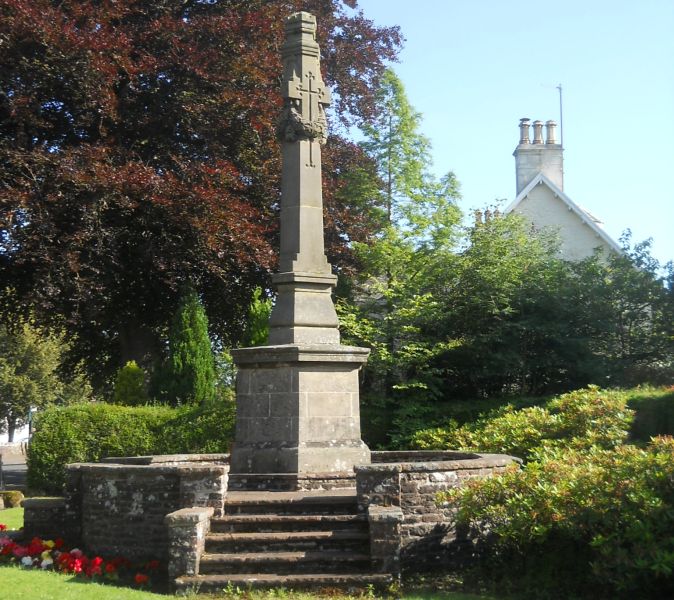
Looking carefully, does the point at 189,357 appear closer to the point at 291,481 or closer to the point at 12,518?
the point at 12,518

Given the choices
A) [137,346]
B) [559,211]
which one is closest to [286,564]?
[137,346]

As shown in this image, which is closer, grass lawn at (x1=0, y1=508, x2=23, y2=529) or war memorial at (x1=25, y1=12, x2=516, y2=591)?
war memorial at (x1=25, y1=12, x2=516, y2=591)


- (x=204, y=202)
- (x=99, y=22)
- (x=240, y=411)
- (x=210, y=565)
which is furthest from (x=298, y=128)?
(x=99, y=22)

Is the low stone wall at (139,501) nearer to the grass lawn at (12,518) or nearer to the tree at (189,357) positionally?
the grass lawn at (12,518)

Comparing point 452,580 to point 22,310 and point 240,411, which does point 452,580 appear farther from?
point 22,310

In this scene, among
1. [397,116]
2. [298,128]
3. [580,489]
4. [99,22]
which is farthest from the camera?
[397,116]

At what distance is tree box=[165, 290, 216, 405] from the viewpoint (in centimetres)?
2067

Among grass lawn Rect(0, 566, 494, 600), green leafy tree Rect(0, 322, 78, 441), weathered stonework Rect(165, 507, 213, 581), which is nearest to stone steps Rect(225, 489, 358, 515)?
weathered stonework Rect(165, 507, 213, 581)

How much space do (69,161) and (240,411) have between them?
9.79 metres

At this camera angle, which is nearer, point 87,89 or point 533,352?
point 87,89

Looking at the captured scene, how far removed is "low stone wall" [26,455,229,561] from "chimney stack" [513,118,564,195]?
28.9m

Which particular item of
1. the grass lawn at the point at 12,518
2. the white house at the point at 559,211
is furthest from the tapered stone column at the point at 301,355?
the white house at the point at 559,211

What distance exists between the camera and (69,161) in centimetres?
1864

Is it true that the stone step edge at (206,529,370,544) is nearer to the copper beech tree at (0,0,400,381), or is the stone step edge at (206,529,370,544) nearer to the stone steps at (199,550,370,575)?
the stone steps at (199,550,370,575)
